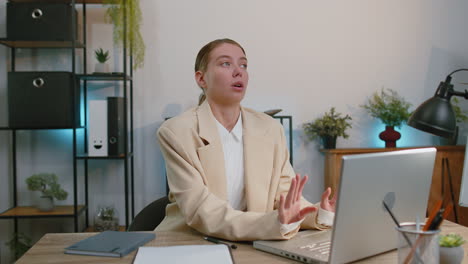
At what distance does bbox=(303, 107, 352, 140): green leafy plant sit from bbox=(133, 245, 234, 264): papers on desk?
Result: 230 centimetres

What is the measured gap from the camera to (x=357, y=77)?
11.7 feet

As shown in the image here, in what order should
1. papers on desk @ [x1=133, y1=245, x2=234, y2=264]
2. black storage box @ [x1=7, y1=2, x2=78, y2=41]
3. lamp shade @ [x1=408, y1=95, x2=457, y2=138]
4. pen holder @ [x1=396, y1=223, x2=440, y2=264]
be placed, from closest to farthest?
pen holder @ [x1=396, y1=223, x2=440, y2=264] → papers on desk @ [x1=133, y1=245, x2=234, y2=264] → lamp shade @ [x1=408, y1=95, x2=457, y2=138] → black storage box @ [x1=7, y1=2, x2=78, y2=41]

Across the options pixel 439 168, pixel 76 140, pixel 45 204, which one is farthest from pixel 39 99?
pixel 439 168

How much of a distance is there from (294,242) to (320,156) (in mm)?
2422

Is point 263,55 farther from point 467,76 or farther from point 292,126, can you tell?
point 467,76

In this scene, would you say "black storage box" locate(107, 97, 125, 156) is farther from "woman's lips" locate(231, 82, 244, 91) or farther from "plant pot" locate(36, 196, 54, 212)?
"woman's lips" locate(231, 82, 244, 91)

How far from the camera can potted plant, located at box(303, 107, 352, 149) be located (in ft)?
10.9

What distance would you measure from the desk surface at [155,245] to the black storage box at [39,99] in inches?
70.8

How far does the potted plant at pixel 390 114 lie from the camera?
337 cm

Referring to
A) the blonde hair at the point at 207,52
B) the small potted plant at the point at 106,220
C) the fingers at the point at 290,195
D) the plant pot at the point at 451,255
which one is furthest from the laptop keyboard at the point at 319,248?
the small potted plant at the point at 106,220

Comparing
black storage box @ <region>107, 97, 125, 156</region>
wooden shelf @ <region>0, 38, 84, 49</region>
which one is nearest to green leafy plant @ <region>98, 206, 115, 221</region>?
black storage box @ <region>107, 97, 125, 156</region>

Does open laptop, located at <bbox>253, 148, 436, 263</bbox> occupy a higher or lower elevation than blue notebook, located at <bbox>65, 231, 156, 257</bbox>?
higher

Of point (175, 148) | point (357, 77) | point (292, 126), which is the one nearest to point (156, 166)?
point (292, 126)

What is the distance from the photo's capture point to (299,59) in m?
3.50
